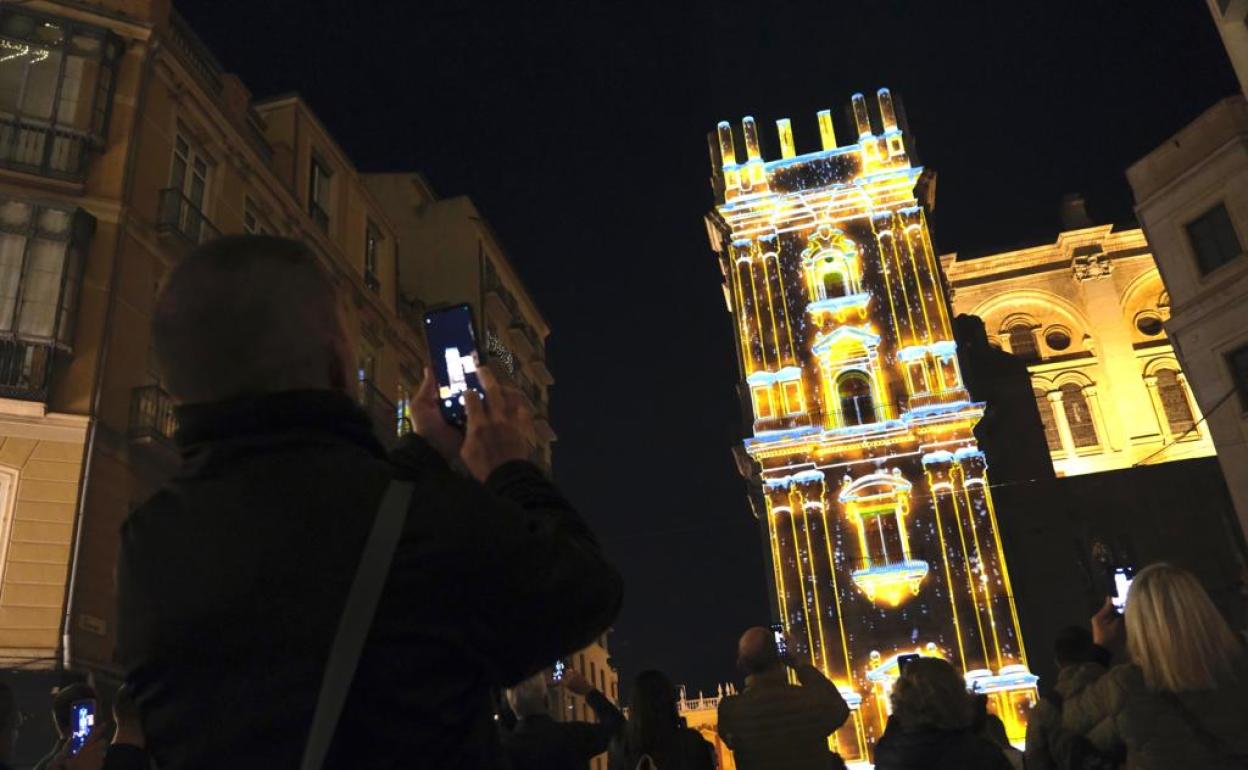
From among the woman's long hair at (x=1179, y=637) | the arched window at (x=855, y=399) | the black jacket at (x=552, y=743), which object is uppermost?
the arched window at (x=855, y=399)

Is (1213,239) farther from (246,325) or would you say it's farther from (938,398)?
(246,325)

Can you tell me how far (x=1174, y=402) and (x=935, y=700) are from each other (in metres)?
37.4

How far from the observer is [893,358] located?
33219 millimetres

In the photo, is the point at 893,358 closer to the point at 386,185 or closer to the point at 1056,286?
the point at 1056,286

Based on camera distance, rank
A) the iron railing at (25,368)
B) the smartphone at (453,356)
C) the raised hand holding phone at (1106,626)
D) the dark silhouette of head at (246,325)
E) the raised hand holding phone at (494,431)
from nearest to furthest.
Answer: the dark silhouette of head at (246,325) < the raised hand holding phone at (494,431) < the smartphone at (453,356) < the raised hand holding phone at (1106,626) < the iron railing at (25,368)

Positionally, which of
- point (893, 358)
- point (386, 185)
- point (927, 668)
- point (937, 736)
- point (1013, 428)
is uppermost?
point (386, 185)

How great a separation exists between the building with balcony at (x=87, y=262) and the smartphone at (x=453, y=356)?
403 inches

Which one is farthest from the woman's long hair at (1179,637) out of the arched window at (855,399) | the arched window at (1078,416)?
the arched window at (1078,416)

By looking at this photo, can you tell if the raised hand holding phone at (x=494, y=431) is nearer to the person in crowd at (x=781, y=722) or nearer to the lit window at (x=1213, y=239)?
the person in crowd at (x=781, y=722)

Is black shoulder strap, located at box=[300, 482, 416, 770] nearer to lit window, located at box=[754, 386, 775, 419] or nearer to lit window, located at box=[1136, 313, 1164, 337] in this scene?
lit window, located at box=[754, 386, 775, 419]

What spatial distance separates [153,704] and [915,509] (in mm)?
31509

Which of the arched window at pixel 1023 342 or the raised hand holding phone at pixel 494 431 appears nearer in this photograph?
the raised hand holding phone at pixel 494 431

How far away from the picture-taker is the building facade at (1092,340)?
36.0 m

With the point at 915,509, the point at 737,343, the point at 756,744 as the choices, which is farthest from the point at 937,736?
the point at 737,343
